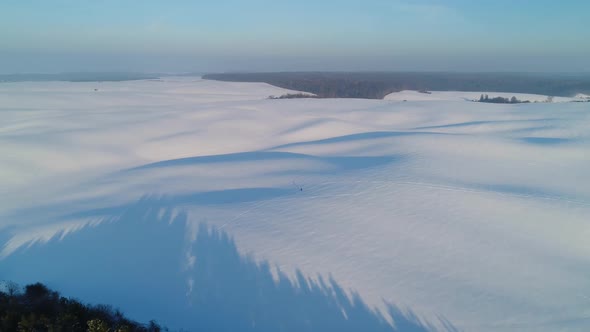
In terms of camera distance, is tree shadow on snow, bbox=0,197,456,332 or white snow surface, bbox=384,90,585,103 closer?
tree shadow on snow, bbox=0,197,456,332

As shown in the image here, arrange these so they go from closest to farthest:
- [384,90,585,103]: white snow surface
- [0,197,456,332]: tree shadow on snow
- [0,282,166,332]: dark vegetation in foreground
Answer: [0,282,166,332]: dark vegetation in foreground < [0,197,456,332]: tree shadow on snow < [384,90,585,103]: white snow surface

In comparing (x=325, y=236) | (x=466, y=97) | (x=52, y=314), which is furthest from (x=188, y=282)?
(x=466, y=97)

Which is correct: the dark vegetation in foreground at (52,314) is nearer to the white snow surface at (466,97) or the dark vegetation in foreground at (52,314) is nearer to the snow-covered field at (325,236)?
the snow-covered field at (325,236)

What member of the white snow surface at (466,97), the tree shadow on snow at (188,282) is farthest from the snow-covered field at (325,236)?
the white snow surface at (466,97)

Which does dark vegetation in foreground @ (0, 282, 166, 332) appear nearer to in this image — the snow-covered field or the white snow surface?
the snow-covered field

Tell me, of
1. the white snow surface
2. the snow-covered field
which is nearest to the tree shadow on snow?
the snow-covered field
